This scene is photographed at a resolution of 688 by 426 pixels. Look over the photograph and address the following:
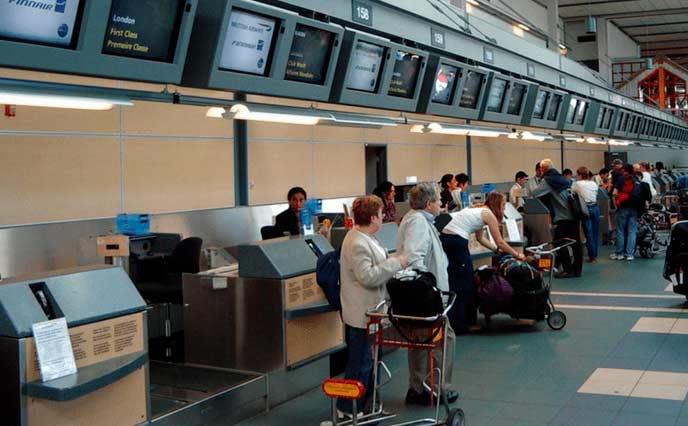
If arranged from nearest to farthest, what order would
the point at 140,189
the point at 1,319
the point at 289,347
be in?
the point at 1,319 → the point at 289,347 → the point at 140,189

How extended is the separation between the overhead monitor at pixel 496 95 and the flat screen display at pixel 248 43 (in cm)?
534

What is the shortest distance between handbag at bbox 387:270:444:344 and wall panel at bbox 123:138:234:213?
4324 mm

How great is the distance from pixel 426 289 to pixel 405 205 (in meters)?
6.68

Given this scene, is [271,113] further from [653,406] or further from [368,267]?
[653,406]

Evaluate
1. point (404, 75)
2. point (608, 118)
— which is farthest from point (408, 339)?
point (608, 118)

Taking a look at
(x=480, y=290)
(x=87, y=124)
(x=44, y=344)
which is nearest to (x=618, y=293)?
(x=480, y=290)

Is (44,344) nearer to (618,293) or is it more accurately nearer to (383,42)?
(383,42)

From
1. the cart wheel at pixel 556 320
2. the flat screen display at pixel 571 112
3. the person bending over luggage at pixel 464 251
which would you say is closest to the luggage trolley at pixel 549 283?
the cart wheel at pixel 556 320

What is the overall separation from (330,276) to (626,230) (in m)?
9.14

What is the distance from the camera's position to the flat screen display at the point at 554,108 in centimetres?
1346

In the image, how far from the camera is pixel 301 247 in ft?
18.9

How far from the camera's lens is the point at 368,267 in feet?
15.0

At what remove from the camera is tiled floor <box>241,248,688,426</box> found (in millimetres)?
4938

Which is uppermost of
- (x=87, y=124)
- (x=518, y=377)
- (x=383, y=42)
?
(x=383, y=42)
